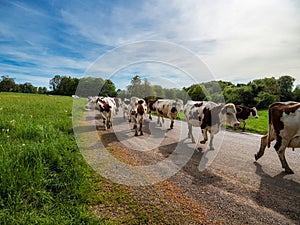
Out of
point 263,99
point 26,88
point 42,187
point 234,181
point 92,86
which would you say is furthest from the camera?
point 26,88

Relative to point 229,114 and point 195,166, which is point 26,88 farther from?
point 195,166

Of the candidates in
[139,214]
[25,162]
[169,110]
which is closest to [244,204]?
[139,214]

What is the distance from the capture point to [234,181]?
13.6 ft

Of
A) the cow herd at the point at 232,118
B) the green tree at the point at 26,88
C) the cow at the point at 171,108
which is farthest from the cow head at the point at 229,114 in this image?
the green tree at the point at 26,88

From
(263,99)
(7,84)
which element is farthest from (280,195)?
(7,84)

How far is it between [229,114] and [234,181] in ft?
8.87

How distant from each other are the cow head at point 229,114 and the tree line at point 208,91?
3.77 metres

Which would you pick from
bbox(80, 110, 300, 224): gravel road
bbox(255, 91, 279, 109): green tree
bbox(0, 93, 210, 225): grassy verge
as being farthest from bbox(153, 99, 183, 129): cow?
bbox(255, 91, 279, 109): green tree

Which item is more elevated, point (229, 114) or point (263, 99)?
point (263, 99)

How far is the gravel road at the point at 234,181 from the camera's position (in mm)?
3043

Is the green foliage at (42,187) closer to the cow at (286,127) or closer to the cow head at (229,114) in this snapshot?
the cow head at (229,114)

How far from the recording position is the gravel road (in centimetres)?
304

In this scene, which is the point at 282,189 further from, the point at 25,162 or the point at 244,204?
the point at 25,162

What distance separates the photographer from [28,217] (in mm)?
2557
